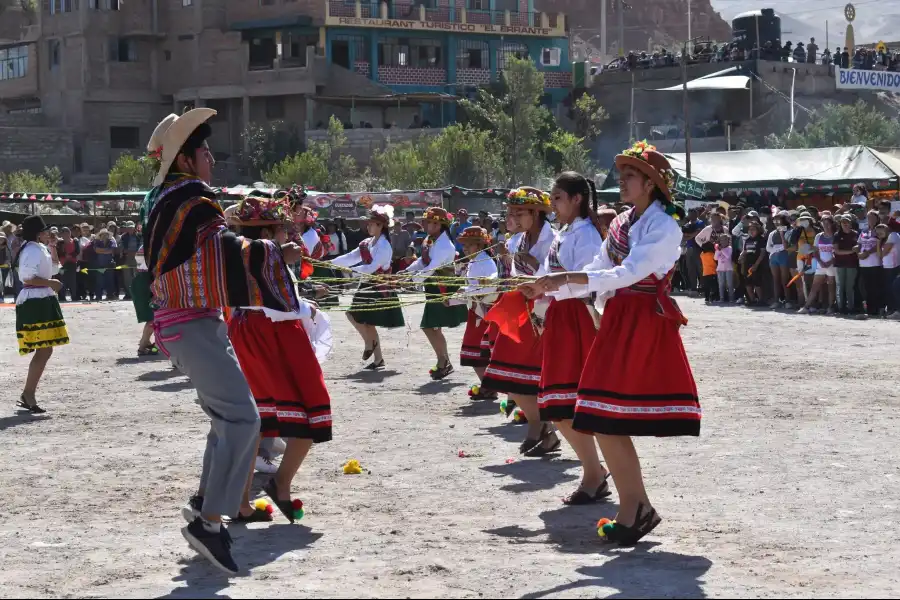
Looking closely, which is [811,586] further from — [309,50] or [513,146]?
[309,50]

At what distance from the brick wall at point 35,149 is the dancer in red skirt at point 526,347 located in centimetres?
6099

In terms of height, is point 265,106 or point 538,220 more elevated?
point 265,106

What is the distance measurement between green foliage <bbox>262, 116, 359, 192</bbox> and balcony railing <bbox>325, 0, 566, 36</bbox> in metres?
8.60

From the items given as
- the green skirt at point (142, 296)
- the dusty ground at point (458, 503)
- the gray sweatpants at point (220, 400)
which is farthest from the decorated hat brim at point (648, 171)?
the green skirt at point (142, 296)

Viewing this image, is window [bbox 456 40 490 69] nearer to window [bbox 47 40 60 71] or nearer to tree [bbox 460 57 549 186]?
tree [bbox 460 57 549 186]

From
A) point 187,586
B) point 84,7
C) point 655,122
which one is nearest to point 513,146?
point 655,122

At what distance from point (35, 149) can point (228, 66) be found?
35.0ft

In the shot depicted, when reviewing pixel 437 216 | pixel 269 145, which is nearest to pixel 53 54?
pixel 269 145

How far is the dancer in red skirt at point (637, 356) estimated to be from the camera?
6668 millimetres

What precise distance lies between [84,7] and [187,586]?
69015 millimetres

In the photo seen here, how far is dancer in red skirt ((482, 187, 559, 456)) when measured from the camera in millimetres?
9469

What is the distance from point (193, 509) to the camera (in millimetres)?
6586

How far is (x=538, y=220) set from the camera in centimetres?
952

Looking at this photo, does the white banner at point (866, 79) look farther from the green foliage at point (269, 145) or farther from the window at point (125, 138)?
the window at point (125, 138)
